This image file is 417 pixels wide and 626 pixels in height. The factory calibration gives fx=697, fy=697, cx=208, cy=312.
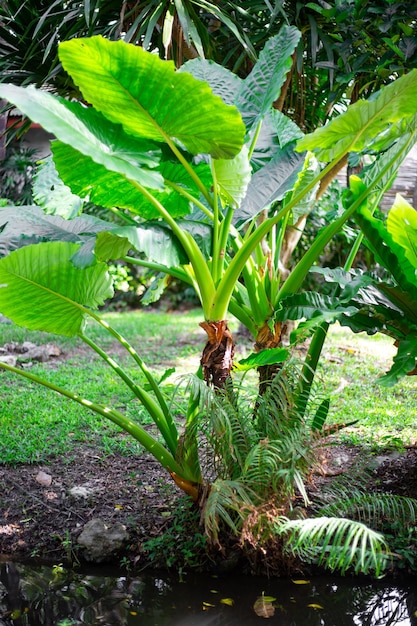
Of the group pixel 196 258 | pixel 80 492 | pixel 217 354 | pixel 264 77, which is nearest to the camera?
pixel 196 258

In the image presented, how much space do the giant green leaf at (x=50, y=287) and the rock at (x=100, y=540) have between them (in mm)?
937

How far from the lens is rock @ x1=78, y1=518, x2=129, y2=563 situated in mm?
3168

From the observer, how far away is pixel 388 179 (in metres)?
3.42

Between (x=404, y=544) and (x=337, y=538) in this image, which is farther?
(x=404, y=544)

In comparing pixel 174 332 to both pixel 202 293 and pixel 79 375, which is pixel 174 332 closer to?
pixel 79 375

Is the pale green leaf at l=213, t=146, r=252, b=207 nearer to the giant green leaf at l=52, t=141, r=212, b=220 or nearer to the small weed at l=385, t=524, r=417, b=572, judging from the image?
the giant green leaf at l=52, t=141, r=212, b=220

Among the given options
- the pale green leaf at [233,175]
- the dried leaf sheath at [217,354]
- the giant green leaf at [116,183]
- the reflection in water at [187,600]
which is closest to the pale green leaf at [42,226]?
the giant green leaf at [116,183]

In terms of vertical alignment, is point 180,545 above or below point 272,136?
below

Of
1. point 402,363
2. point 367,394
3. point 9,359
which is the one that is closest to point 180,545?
point 402,363

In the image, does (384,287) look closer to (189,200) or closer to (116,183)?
(189,200)

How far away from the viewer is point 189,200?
3158mm

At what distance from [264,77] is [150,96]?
2.74 feet

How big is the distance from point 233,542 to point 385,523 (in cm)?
73

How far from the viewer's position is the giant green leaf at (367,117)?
8.96ft
